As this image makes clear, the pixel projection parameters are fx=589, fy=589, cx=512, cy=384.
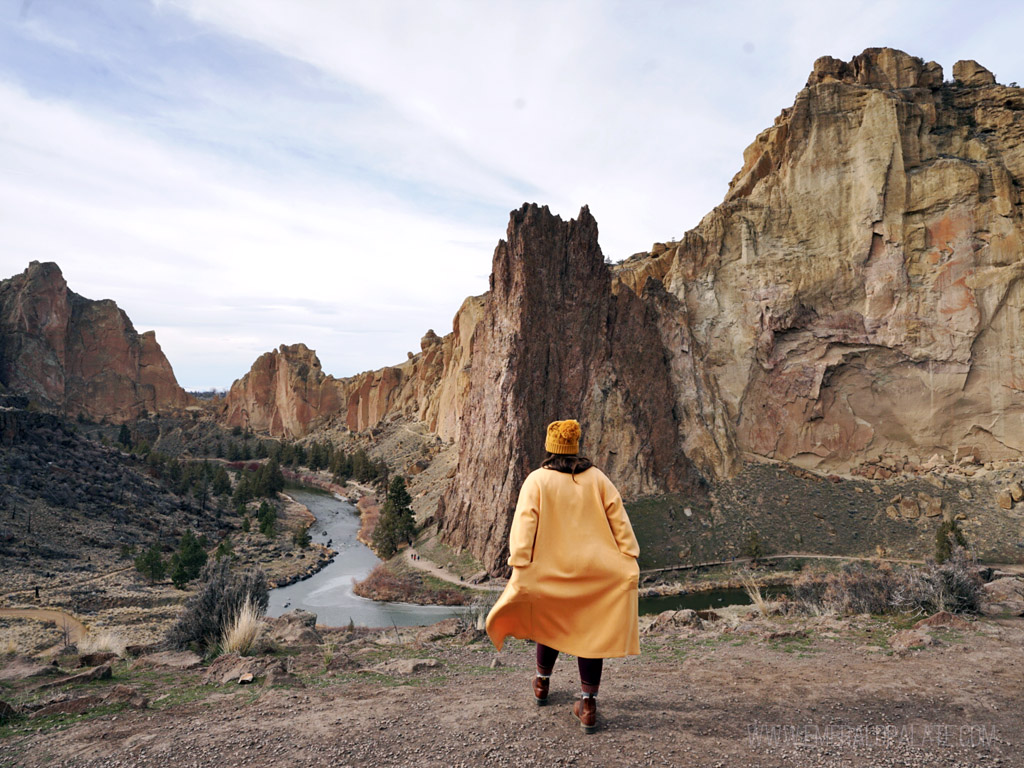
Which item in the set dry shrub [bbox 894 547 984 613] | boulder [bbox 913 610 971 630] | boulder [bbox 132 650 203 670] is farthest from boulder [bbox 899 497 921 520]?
boulder [bbox 132 650 203 670]

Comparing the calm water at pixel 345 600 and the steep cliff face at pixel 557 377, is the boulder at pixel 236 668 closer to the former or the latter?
the calm water at pixel 345 600

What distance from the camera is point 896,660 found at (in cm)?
706

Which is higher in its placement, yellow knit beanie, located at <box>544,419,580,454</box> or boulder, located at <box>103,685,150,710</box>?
yellow knit beanie, located at <box>544,419,580,454</box>

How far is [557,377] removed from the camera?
39062 millimetres

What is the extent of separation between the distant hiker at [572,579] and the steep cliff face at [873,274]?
4298 centimetres

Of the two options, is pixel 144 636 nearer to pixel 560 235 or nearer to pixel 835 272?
pixel 560 235

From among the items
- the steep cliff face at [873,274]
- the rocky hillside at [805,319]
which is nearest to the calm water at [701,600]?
the rocky hillside at [805,319]

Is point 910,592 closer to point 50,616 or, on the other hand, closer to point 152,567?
point 50,616

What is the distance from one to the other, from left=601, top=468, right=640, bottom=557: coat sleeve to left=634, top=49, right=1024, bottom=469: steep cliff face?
42808mm

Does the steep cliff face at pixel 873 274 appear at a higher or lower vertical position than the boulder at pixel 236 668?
higher

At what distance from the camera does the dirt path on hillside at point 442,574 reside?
31703mm

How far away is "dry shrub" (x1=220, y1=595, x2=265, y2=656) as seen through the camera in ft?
27.1

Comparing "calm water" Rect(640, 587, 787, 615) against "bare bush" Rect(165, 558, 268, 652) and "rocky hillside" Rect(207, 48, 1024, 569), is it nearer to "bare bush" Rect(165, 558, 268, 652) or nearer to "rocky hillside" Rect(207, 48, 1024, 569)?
"rocky hillside" Rect(207, 48, 1024, 569)

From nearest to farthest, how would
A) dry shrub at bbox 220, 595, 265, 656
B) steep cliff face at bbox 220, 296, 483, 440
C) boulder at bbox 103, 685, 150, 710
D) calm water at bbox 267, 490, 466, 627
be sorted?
boulder at bbox 103, 685, 150, 710 < dry shrub at bbox 220, 595, 265, 656 < calm water at bbox 267, 490, 466, 627 < steep cliff face at bbox 220, 296, 483, 440
